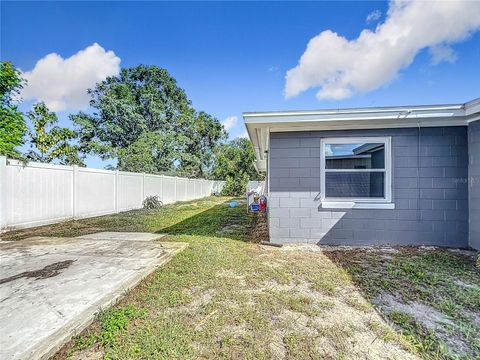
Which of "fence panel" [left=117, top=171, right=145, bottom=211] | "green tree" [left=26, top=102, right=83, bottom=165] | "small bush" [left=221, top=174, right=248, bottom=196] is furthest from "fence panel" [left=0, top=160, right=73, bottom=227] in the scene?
"small bush" [left=221, top=174, right=248, bottom=196]

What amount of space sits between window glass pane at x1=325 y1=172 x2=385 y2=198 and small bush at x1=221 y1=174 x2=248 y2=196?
2077 centimetres

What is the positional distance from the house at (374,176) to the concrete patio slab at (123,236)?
9.74 feet

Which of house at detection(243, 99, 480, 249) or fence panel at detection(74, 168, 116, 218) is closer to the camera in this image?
house at detection(243, 99, 480, 249)

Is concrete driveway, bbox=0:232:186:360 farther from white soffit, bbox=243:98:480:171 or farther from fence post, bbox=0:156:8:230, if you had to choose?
white soffit, bbox=243:98:480:171

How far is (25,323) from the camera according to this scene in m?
2.27

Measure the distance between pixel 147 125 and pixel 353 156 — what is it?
22573 millimetres

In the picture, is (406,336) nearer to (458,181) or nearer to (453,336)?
(453,336)

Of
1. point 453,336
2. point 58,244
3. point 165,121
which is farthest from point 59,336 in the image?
point 165,121

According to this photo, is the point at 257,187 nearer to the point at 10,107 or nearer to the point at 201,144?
the point at 201,144

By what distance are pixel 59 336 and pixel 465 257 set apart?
19.8 feet

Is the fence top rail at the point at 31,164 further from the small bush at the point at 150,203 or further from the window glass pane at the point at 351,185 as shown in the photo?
the window glass pane at the point at 351,185

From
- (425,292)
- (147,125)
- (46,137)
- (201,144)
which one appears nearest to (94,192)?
(46,137)

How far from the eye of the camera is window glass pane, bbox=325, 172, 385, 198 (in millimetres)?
5336

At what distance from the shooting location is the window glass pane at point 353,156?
17.5 ft
